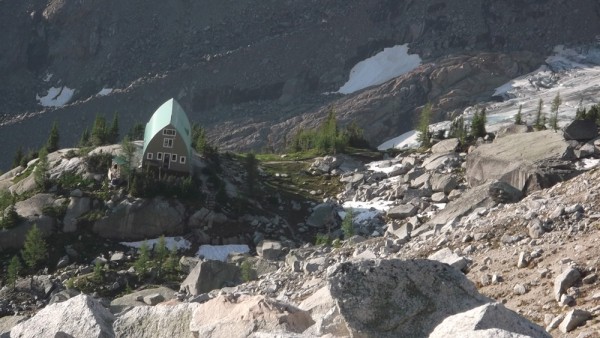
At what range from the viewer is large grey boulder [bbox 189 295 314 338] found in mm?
12672

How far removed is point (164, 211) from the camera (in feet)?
191

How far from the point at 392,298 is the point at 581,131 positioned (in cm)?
4387

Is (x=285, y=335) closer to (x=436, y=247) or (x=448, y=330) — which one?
(x=448, y=330)

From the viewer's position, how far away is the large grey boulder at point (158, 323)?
44.2 feet

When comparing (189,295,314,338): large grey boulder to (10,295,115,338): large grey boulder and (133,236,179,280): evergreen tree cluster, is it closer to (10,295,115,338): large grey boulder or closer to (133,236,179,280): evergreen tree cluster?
(10,295,115,338): large grey boulder

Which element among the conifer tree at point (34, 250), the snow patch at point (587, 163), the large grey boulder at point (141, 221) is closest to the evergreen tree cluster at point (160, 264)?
the large grey boulder at point (141, 221)

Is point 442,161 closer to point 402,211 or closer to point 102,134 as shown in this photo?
point 402,211

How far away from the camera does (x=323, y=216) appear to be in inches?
2349

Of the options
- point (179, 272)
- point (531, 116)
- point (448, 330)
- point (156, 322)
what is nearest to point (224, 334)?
point (156, 322)

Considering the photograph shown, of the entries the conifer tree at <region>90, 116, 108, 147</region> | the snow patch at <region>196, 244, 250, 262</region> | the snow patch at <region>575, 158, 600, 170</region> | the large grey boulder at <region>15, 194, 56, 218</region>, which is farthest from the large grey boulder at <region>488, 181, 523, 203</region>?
the conifer tree at <region>90, 116, 108, 147</region>

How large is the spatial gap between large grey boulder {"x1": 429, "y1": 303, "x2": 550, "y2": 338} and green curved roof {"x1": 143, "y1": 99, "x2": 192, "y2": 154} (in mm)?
54629

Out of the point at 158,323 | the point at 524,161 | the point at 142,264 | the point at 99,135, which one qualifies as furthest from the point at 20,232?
the point at 158,323

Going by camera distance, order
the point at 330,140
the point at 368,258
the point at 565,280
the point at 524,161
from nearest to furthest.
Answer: the point at 368,258 < the point at 565,280 < the point at 524,161 < the point at 330,140

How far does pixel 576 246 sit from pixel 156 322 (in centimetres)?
1566
